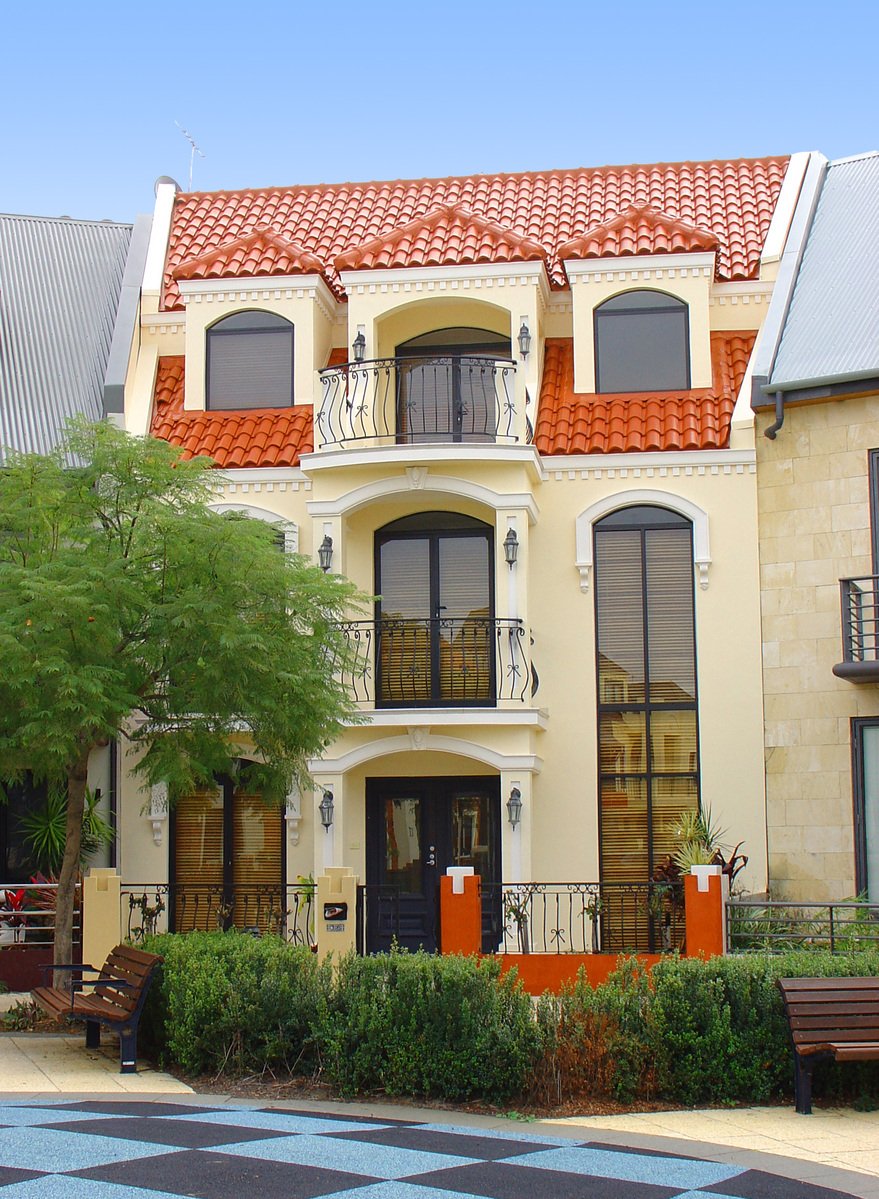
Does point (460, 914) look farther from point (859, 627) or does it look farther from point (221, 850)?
point (859, 627)

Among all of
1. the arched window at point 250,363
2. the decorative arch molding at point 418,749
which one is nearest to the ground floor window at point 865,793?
the decorative arch molding at point 418,749

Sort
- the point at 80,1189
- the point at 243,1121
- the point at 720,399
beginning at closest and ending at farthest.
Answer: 1. the point at 80,1189
2. the point at 243,1121
3. the point at 720,399

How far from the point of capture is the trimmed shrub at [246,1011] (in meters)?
12.2

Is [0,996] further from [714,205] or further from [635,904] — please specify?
[714,205]

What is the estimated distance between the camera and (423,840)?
21.1 meters

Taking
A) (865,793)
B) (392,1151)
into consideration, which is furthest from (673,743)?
(392,1151)

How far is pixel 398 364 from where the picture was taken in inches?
839

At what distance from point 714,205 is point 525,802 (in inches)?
402

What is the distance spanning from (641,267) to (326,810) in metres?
8.90

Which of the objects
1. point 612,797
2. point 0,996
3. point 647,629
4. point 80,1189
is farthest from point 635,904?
point 80,1189

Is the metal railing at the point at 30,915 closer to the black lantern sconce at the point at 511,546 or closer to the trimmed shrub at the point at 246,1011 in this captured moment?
the trimmed shrub at the point at 246,1011

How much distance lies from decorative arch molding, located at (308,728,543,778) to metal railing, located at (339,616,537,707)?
485 mm

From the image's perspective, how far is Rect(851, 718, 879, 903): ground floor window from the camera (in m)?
19.1

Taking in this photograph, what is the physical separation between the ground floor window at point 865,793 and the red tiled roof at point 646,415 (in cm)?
430
